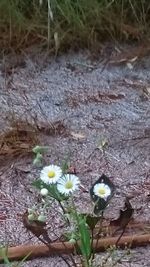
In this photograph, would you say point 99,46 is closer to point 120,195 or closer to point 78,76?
point 78,76

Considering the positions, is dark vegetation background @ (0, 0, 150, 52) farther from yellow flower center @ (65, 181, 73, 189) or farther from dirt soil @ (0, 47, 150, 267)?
yellow flower center @ (65, 181, 73, 189)

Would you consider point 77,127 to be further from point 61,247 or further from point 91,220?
point 91,220

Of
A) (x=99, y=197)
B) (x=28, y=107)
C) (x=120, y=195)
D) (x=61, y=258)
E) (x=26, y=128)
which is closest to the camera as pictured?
(x=99, y=197)

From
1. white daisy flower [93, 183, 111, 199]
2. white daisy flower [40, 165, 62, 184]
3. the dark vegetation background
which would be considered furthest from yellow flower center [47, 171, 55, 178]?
the dark vegetation background

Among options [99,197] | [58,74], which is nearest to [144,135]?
[58,74]

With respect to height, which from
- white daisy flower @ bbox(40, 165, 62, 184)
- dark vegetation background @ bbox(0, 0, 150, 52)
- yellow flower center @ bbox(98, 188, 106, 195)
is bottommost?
yellow flower center @ bbox(98, 188, 106, 195)

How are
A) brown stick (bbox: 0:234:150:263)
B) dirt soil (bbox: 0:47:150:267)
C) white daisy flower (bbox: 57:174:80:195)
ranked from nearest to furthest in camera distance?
white daisy flower (bbox: 57:174:80:195) → brown stick (bbox: 0:234:150:263) → dirt soil (bbox: 0:47:150:267)

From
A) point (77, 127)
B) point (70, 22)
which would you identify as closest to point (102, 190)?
point (77, 127)

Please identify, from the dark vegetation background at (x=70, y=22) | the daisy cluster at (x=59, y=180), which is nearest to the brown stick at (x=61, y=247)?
the daisy cluster at (x=59, y=180)
